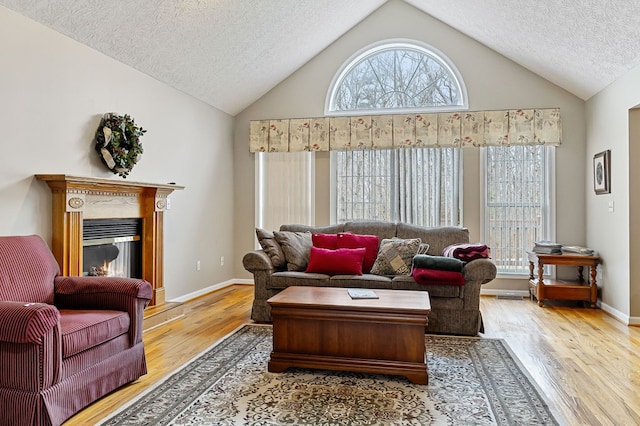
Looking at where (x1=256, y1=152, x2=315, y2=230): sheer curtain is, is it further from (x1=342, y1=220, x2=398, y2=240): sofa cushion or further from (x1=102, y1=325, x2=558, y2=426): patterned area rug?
(x1=102, y1=325, x2=558, y2=426): patterned area rug

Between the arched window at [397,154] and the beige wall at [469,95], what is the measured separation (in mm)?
129

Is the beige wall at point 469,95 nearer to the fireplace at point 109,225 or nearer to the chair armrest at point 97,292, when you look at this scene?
the fireplace at point 109,225

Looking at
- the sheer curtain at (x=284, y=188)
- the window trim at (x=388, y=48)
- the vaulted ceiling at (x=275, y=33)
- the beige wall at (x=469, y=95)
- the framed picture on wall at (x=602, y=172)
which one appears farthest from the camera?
the sheer curtain at (x=284, y=188)

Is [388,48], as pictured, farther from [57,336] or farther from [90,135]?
[57,336]

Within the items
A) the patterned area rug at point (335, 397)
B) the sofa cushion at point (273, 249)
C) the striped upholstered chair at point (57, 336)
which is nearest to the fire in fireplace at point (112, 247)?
the striped upholstered chair at point (57, 336)

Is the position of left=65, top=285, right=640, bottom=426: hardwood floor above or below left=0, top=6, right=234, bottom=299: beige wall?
below

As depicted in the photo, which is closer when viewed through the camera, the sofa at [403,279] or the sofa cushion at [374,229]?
the sofa at [403,279]

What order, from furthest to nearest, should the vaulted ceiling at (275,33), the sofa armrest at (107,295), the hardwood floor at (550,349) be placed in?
the vaulted ceiling at (275,33) < the sofa armrest at (107,295) < the hardwood floor at (550,349)

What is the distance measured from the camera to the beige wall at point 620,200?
13.4 feet

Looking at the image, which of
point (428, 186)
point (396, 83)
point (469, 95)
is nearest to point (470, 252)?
point (428, 186)

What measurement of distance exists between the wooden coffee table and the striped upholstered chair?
0.91 meters

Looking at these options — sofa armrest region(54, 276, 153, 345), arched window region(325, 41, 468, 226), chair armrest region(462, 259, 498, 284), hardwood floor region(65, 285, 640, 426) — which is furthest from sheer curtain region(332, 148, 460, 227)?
sofa armrest region(54, 276, 153, 345)

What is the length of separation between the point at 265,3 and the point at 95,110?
1948mm

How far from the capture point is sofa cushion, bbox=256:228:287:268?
171 inches
